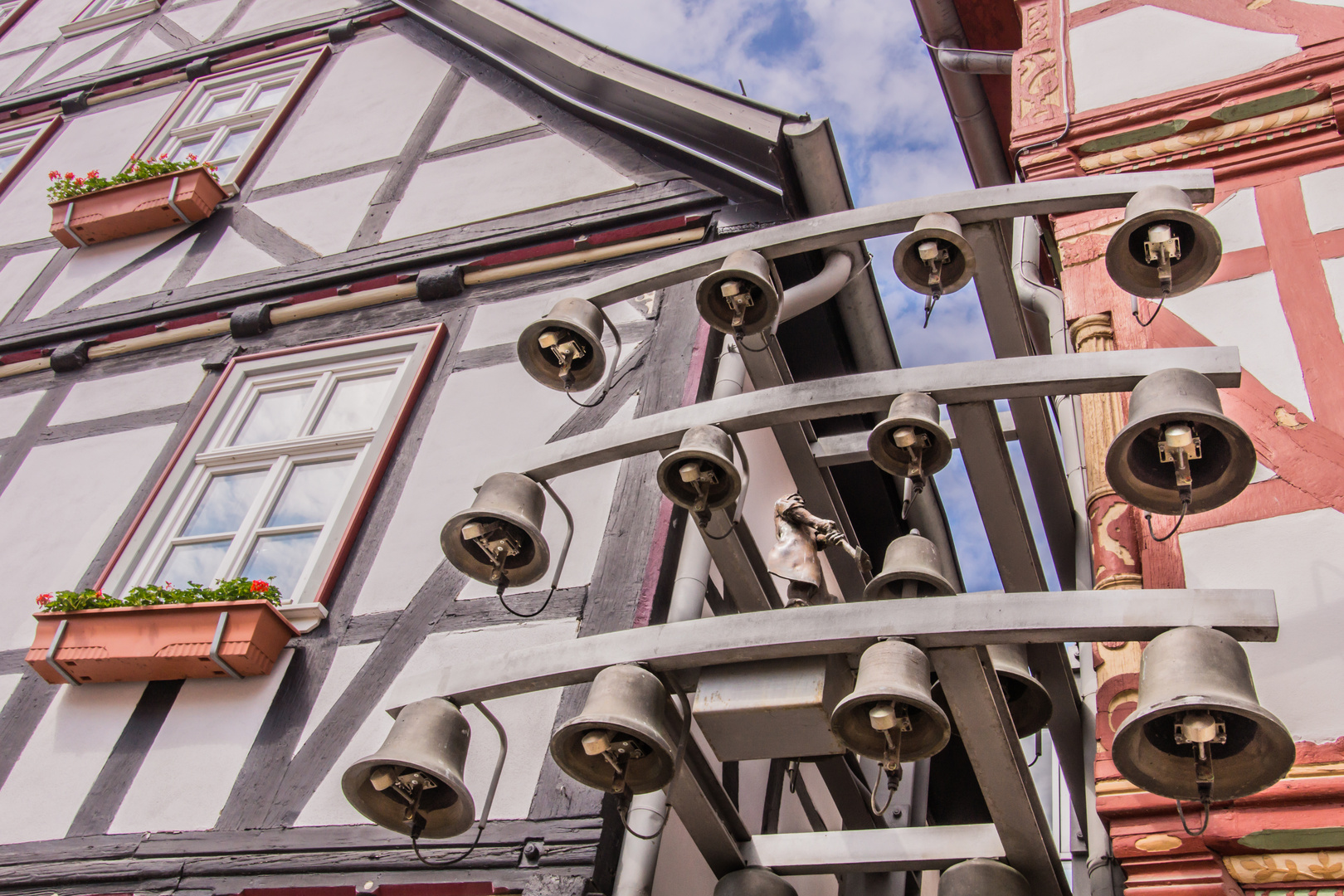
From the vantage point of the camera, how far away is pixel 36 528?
5859 millimetres

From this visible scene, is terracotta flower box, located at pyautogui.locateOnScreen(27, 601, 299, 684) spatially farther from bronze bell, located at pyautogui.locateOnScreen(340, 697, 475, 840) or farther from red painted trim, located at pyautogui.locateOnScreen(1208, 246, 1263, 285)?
red painted trim, located at pyautogui.locateOnScreen(1208, 246, 1263, 285)

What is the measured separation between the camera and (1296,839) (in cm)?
291

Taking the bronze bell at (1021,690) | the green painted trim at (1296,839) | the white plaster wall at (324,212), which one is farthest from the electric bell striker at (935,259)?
the white plaster wall at (324,212)

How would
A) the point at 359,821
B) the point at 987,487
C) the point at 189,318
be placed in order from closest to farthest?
1. the point at 987,487
2. the point at 359,821
3. the point at 189,318

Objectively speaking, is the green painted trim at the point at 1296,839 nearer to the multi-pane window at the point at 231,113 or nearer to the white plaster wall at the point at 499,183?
the white plaster wall at the point at 499,183

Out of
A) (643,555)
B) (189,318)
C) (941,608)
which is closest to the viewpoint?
(941,608)

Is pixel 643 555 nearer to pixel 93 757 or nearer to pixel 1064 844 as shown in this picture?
pixel 93 757

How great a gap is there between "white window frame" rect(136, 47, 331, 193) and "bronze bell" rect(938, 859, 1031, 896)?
660cm

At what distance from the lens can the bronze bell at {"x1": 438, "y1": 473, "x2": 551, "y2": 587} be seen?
11.7 feet

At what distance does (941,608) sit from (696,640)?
0.65 m

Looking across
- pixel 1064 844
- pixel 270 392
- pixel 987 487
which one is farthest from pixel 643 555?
pixel 1064 844

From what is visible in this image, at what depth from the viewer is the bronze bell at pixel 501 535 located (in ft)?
11.7

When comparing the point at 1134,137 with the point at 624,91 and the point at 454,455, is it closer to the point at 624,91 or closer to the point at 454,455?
the point at 624,91

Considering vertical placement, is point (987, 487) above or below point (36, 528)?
below
